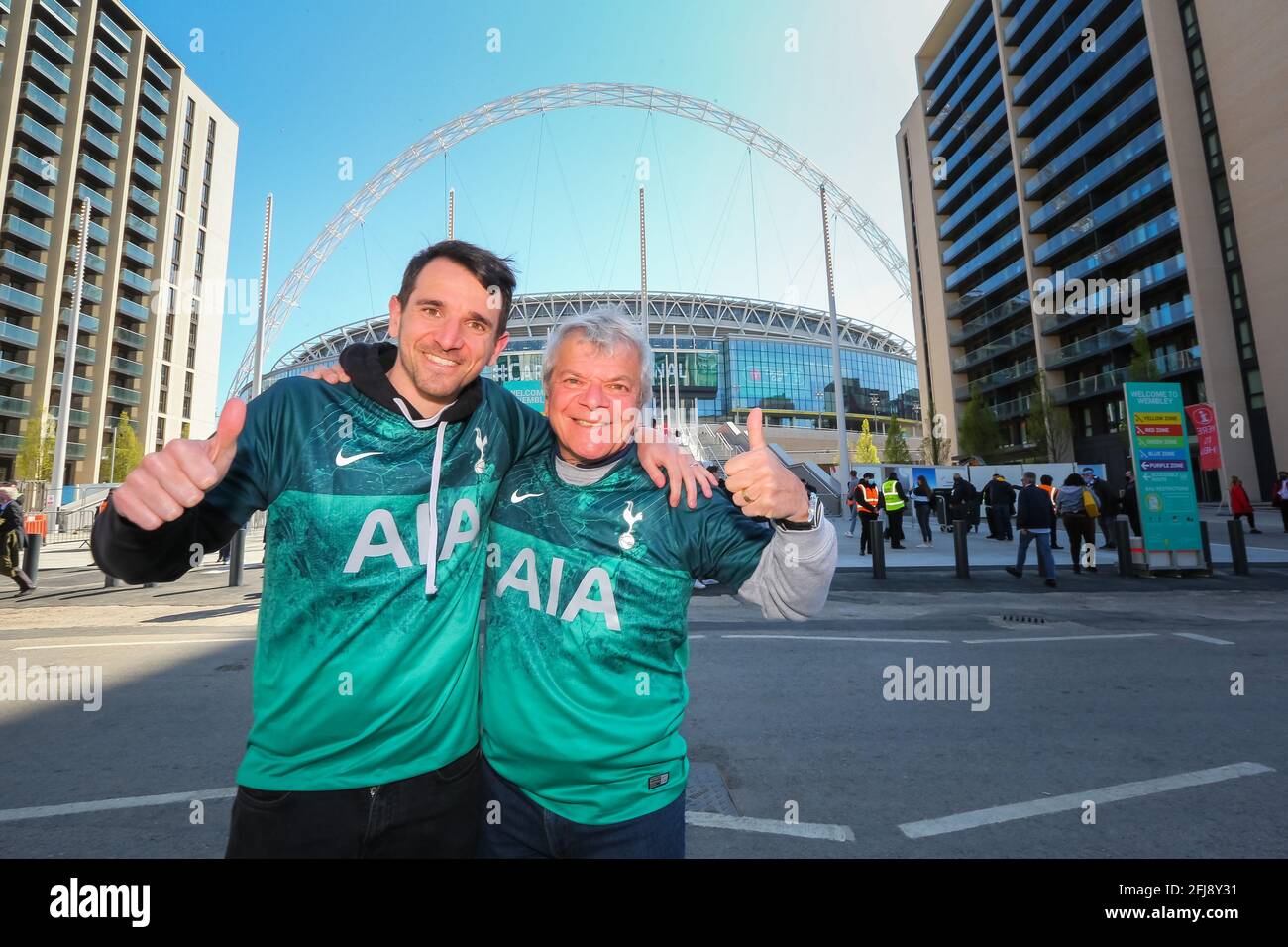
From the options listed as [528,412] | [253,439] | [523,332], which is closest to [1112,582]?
[528,412]

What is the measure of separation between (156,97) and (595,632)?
3188 inches

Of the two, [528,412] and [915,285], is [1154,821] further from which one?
[915,285]

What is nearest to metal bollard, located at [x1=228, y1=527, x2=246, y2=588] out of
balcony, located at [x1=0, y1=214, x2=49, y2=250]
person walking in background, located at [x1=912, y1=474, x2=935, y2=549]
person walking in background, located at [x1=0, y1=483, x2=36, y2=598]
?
person walking in background, located at [x1=0, y1=483, x2=36, y2=598]

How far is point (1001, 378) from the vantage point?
50.9m

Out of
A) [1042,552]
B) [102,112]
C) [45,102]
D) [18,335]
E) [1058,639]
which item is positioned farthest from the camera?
[102,112]

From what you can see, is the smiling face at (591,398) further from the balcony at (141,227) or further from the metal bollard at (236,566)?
the balcony at (141,227)

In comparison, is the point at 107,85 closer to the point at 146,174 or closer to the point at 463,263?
the point at 146,174

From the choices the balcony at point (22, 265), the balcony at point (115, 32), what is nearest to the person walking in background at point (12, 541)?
the balcony at point (22, 265)

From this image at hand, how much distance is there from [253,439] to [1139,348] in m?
45.0

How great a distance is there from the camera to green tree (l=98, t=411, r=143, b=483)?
4975 centimetres

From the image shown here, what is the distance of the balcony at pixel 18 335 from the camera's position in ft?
145

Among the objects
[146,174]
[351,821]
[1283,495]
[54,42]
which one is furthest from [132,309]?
[1283,495]

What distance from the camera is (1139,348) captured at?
3506cm

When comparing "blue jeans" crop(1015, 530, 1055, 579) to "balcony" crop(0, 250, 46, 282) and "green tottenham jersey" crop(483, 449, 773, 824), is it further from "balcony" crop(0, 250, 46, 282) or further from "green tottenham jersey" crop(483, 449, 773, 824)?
"balcony" crop(0, 250, 46, 282)
